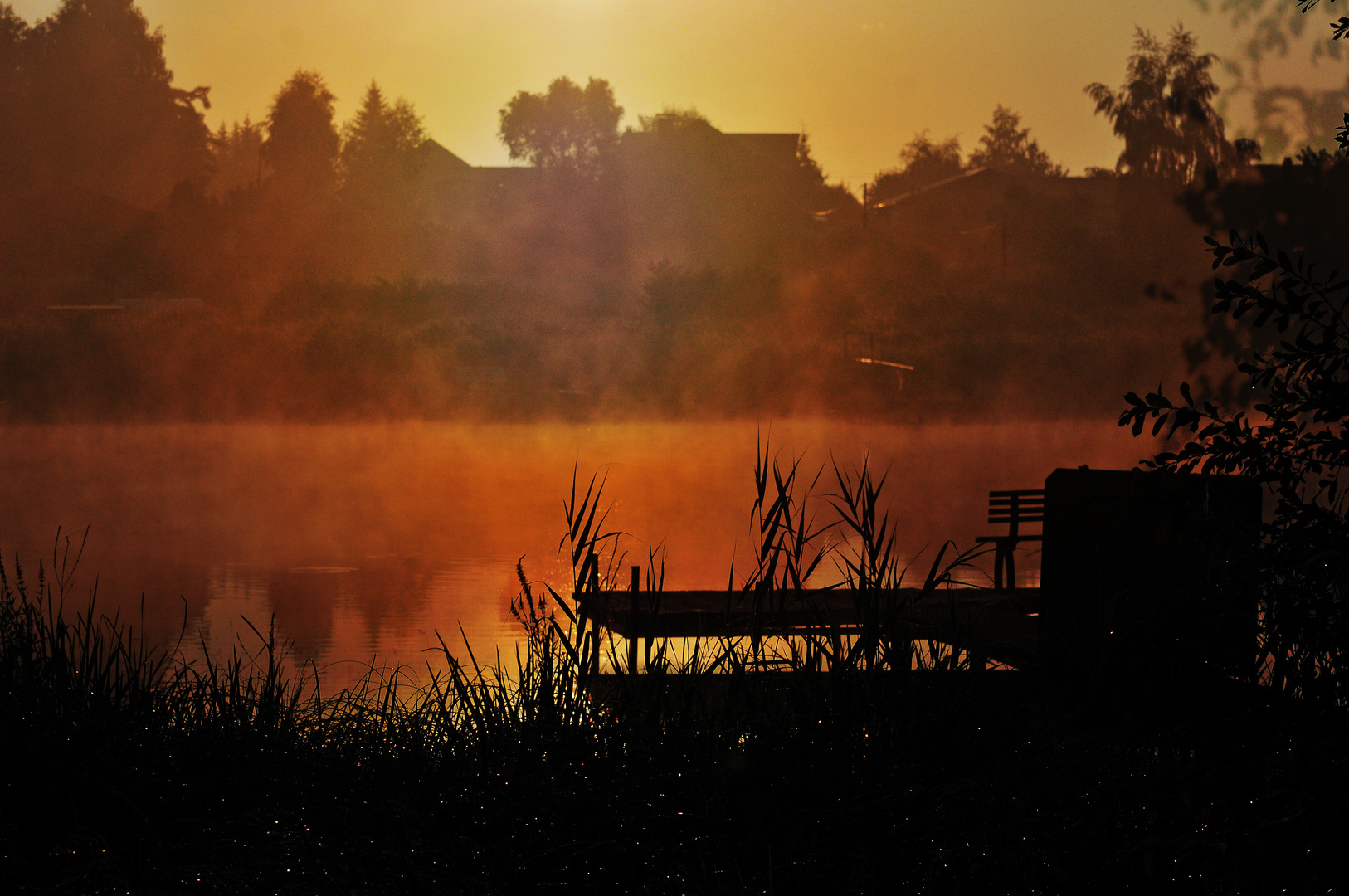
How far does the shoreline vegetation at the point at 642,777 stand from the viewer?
2215mm

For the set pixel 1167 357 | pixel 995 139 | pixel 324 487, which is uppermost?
pixel 995 139

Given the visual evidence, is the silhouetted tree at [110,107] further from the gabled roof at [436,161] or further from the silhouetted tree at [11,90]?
the gabled roof at [436,161]

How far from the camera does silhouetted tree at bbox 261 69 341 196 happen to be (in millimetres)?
53438

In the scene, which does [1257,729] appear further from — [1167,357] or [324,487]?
[1167,357]

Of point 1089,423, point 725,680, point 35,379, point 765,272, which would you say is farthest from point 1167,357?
point 725,680

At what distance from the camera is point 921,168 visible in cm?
5481

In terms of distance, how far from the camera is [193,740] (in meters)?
2.84

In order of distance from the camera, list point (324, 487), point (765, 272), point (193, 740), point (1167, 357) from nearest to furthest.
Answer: point (193, 740) < point (324, 487) < point (1167, 357) < point (765, 272)

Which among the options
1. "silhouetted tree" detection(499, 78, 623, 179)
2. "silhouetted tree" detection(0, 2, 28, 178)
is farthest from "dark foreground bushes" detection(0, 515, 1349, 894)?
"silhouetted tree" detection(499, 78, 623, 179)

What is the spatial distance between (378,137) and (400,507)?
47039mm

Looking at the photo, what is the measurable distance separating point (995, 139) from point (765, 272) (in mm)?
32607

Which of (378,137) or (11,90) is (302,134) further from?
(11,90)

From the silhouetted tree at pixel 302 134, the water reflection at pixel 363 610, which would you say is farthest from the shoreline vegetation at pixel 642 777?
the silhouetted tree at pixel 302 134

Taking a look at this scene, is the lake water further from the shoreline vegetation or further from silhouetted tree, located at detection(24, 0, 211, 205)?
silhouetted tree, located at detection(24, 0, 211, 205)
